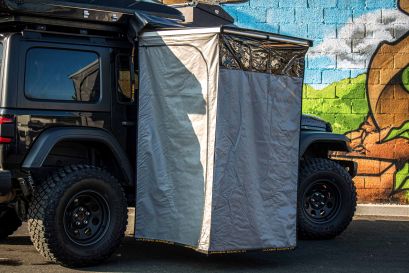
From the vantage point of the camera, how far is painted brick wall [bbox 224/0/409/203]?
12562mm

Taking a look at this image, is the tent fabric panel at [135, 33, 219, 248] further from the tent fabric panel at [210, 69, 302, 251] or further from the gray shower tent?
the tent fabric panel at [210, 69, 302, 251]

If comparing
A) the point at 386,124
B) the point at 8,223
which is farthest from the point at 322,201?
the point at 8,223

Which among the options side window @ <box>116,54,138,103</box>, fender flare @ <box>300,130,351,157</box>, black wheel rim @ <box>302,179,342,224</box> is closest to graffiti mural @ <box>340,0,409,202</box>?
fender flare @ <box>300,130,351,157</box>

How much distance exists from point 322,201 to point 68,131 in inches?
148

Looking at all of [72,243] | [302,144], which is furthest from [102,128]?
[302,144]

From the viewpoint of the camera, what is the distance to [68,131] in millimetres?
7383

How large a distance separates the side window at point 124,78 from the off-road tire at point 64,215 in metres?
0.88

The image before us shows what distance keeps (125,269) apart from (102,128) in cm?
144

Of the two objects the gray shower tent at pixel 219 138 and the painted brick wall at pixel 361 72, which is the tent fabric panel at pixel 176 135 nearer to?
the gray shower tent at pixel 219 138

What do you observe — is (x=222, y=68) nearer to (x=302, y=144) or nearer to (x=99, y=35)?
(x=99, y=35)

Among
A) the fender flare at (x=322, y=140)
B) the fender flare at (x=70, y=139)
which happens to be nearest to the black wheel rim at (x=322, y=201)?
the fender flare at (x=322, y=140)

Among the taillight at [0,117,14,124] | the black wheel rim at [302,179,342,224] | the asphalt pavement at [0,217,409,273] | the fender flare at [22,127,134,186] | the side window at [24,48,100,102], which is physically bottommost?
the asphalt pavement at [0,217,409,273]

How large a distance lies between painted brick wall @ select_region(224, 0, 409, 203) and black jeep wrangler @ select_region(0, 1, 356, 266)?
203 inches

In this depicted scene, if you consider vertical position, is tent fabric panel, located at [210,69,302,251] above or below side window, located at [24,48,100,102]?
below
